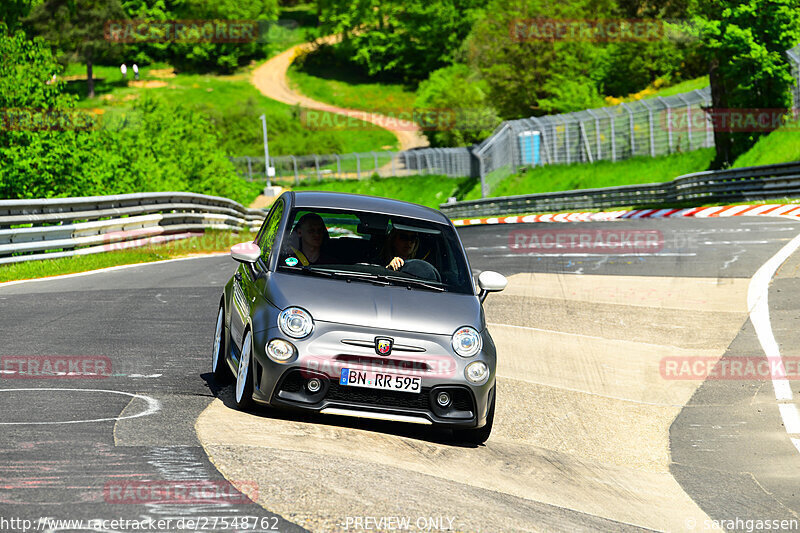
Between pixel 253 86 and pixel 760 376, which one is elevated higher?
pixel 760 376

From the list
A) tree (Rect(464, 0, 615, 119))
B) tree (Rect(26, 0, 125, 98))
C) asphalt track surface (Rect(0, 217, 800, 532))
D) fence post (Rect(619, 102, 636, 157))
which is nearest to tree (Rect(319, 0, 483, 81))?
tree (Rect(26, 0, 125, 98))

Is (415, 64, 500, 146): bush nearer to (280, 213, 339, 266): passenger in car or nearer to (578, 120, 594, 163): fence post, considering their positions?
(578, 120, 594, 163): fence post

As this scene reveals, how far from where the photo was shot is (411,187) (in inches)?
2859

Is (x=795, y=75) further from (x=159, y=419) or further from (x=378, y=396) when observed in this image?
(x=159, y=419)

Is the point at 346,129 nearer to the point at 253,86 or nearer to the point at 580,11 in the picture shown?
the point at 253,86

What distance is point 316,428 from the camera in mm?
6633

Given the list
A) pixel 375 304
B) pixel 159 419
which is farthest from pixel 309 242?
pixel 159 419

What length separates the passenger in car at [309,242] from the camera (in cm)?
755

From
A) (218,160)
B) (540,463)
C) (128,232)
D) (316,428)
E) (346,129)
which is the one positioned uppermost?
(316,428)

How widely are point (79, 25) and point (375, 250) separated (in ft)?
364

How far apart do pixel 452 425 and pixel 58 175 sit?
19.1 meters

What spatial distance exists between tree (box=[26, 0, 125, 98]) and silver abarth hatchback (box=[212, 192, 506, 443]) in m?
103

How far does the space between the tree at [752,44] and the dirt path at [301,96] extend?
60.2 m

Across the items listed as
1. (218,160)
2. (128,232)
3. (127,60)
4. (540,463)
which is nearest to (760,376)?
(540,463)
